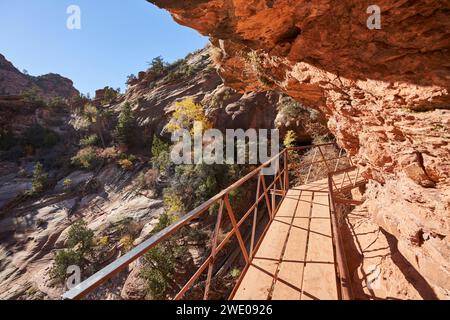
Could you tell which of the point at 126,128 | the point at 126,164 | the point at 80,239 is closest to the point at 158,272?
the point at 80,239

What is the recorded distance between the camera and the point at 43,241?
67.7 ft

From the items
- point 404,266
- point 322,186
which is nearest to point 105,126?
point 322,186

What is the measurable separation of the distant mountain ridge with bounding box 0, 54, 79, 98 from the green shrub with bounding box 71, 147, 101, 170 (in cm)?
2822

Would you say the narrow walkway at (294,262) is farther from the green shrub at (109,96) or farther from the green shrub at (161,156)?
the green shrub at (109,96)

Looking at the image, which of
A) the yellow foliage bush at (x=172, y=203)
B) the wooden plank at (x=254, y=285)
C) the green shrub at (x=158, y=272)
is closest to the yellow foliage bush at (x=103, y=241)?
the yellow foliage bush at (x=172, y=203)

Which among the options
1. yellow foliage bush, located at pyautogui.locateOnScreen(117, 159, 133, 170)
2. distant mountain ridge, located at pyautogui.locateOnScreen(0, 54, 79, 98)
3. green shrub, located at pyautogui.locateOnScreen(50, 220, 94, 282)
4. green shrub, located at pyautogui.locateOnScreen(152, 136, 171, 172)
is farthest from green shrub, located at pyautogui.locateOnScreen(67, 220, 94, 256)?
distant mountain ridge, located at pyautogui.locateOnScreen(0, 54, 79, 98)

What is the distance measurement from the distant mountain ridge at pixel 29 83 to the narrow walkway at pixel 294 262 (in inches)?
2357

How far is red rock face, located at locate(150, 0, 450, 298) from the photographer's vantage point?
3.34m

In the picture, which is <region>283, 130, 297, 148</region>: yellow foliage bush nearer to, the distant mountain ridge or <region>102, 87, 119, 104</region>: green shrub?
<region>102, 87, 119, 104</region>: green shrub

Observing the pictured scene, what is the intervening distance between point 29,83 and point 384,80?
7291 centimetres

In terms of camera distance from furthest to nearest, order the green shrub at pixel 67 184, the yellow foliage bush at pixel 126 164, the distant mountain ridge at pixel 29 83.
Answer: the distant mountain ridge at pixel 29 83 < the yellow foliage bush at pixel 126 164 < the green shrub at pixel 67 184

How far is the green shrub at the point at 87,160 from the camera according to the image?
30214 millimetres

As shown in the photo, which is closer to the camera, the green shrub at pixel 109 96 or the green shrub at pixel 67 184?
the green shrub at pixel 67 184
